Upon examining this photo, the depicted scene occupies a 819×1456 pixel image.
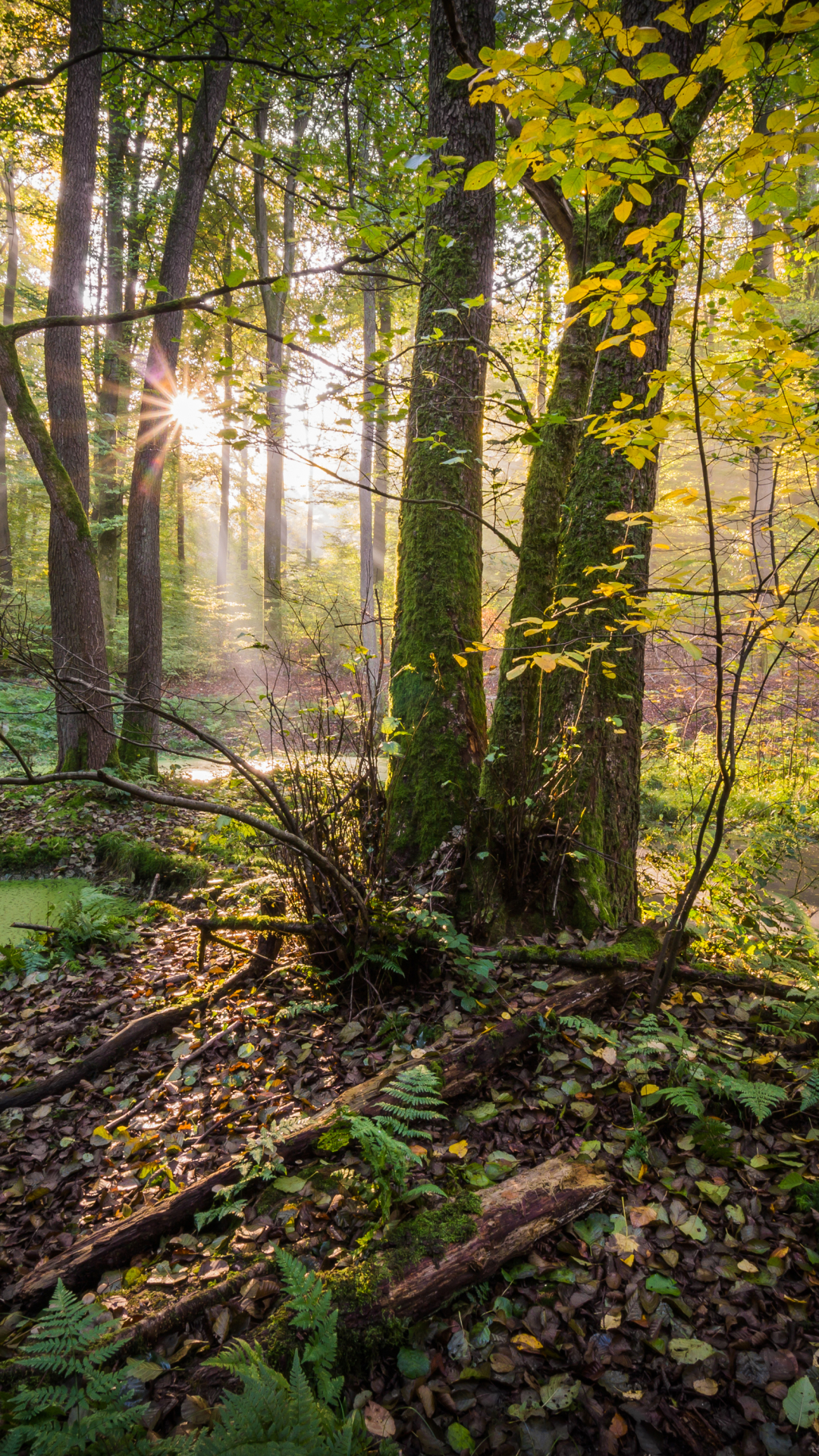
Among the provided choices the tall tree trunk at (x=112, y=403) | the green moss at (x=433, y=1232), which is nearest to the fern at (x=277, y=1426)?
the green moss at (x=433, y=1232)

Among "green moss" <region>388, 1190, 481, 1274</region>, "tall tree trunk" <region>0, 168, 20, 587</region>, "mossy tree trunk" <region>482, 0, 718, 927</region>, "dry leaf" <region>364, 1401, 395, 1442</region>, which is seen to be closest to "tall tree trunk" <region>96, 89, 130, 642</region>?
"tall tree trunk" <region>0, 168, 20, 587</region>

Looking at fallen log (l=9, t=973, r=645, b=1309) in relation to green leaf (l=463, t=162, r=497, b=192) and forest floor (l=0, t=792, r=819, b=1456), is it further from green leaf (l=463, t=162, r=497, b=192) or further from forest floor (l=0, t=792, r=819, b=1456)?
green leaf (l=463, t=162, r=497, b=192)

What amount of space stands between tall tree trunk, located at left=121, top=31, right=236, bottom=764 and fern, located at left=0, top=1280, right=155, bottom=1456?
17.6ft

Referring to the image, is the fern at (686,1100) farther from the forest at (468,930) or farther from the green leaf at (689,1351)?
the green leaf at (689,1351)

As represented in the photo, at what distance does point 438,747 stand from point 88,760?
16.7 ft

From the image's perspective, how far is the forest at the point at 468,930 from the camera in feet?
5.25

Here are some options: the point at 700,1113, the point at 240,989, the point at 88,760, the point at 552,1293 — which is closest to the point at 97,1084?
the point at 240,989

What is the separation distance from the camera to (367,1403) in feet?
5.09

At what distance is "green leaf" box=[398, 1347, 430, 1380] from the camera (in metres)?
1.60

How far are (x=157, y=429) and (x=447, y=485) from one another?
4916 mm

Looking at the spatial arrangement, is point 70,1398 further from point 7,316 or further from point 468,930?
point 7,316

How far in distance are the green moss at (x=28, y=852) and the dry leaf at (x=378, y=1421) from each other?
5.29 m

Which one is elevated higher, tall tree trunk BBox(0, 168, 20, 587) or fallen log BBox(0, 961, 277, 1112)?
tall tree trunk BBox(0, 168, 20, 587)

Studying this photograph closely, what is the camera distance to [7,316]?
16.9 meters
